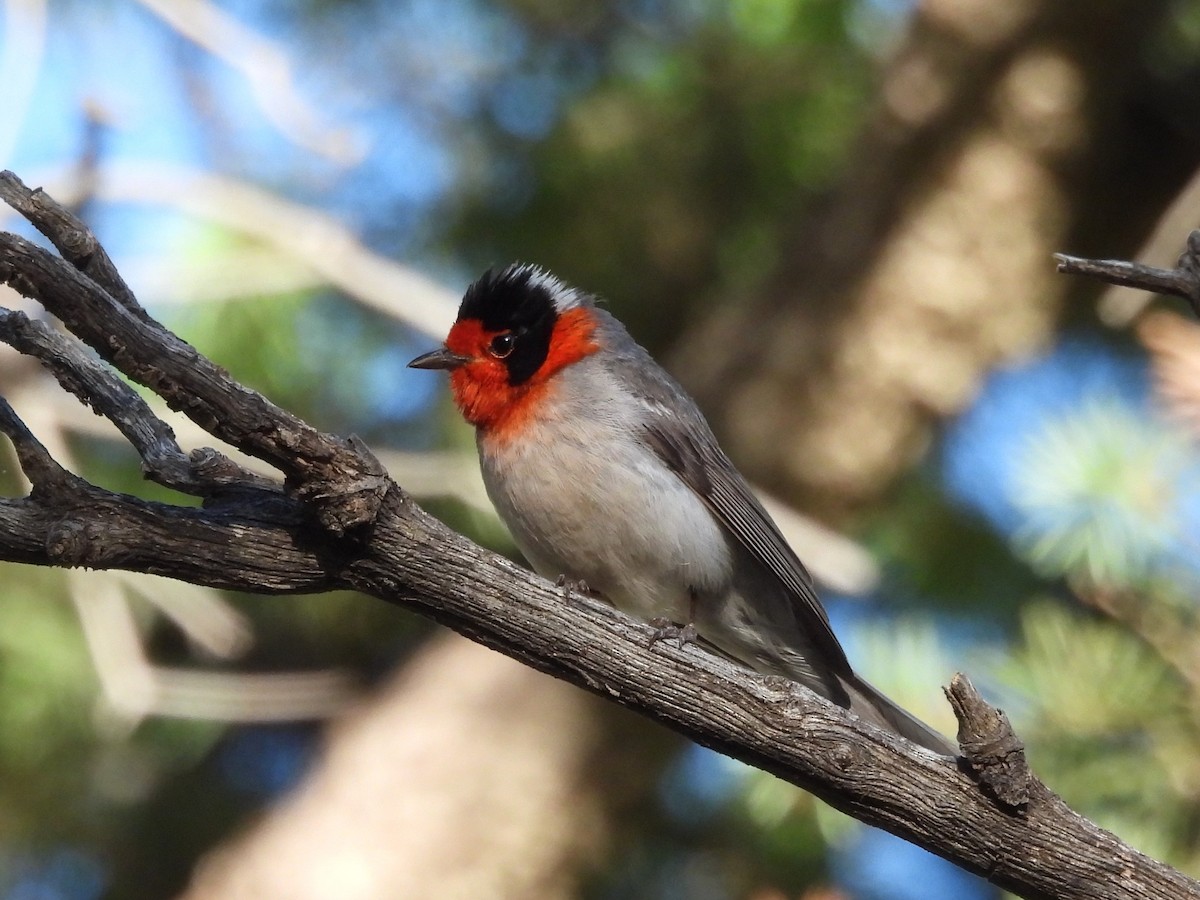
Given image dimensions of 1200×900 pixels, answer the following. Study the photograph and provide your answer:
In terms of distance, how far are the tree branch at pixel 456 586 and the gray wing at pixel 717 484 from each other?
120 centimetres

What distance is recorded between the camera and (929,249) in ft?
19.4

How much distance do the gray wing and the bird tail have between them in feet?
0.29

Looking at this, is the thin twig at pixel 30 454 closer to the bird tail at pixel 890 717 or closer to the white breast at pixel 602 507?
the white breast at pixel 602 507

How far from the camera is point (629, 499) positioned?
3.87 m

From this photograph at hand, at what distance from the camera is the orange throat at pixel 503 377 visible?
404 cm

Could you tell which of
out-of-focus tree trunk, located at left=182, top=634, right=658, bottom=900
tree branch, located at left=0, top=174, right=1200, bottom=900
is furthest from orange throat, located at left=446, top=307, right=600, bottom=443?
out-of-focus tree trunk, located at left=182, top=634, right=658, bottom=900

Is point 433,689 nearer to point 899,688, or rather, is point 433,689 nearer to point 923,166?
point 899,688

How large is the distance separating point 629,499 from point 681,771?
275 cm

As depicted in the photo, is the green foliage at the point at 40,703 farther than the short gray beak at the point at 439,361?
Yes

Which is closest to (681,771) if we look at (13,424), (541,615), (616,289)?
(616,289)

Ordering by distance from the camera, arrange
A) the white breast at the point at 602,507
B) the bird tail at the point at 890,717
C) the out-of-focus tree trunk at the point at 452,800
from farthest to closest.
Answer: the out-of-focus tree trunk at the point at 452,800
the white breast at the point at 602,507
the bird tail at the point at 890,717

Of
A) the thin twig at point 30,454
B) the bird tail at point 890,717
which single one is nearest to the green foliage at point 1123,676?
the bird tail at point 890,717

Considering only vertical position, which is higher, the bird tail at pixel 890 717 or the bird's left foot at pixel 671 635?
the bird tail at pixel 890 717

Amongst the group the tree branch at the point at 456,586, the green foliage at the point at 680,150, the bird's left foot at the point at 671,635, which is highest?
the green foliage at the point at 680,150
